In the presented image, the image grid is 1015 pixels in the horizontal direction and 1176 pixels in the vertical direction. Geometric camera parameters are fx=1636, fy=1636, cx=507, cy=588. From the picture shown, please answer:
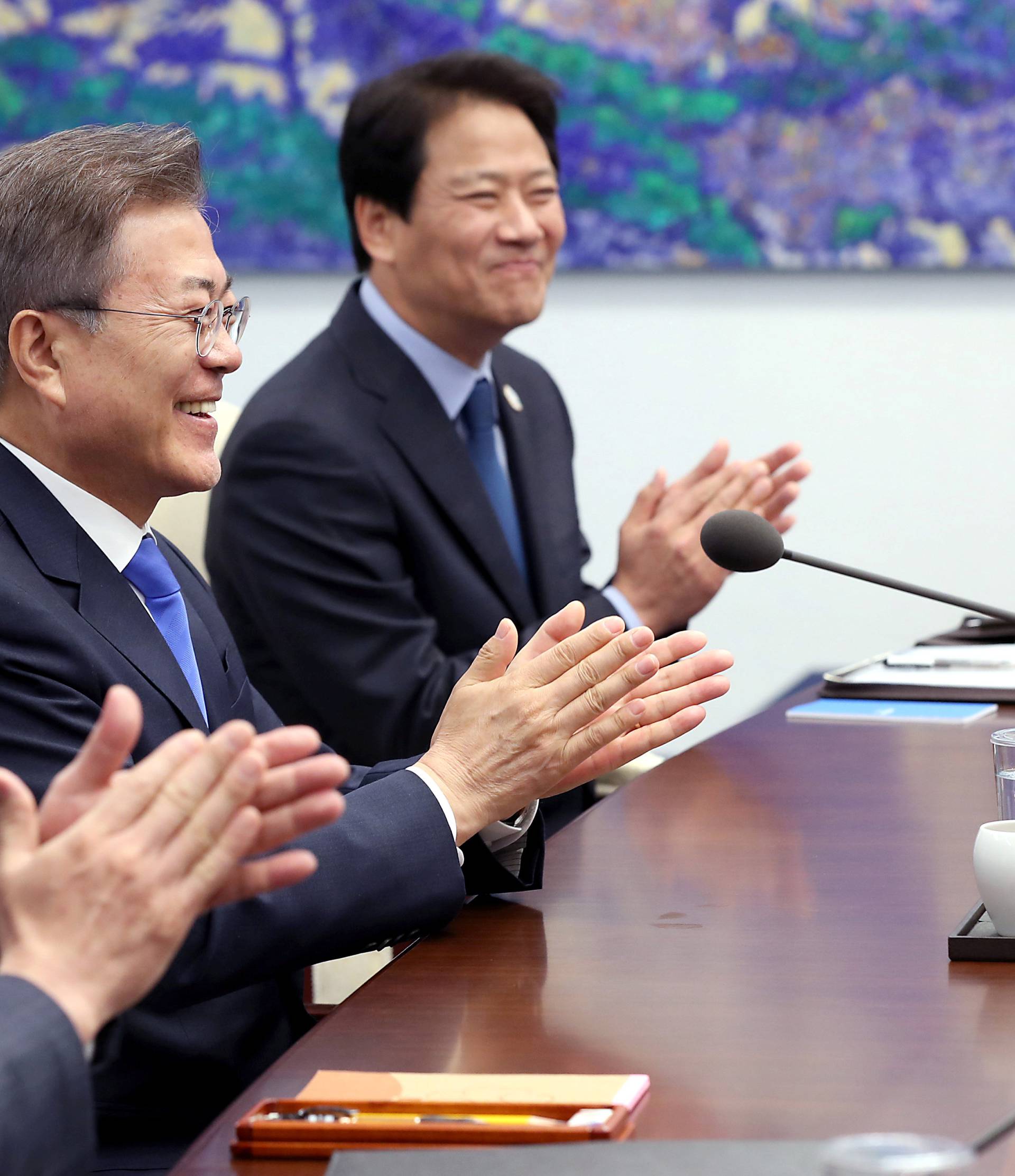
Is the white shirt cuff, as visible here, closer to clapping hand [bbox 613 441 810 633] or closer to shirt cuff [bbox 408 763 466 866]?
shirt cuff [bbox 408 763 466 866]

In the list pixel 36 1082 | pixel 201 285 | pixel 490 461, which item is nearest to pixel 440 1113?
pixel 36 1082

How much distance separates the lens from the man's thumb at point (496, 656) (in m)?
1.31

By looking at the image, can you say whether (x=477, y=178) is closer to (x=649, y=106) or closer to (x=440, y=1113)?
(x=649, y=106)

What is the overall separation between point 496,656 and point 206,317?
Answer: 0.41 meters

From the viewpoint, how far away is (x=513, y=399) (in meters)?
2.58

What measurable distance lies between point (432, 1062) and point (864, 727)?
1026mm

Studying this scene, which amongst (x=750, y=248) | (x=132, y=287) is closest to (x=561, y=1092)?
(x=132, y=287)

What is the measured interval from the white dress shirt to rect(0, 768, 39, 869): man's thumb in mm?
497

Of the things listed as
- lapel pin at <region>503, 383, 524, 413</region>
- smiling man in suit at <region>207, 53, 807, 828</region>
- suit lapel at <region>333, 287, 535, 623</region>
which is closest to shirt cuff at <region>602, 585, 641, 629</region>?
smiling man in suit at <region>207, 53, 807, 828</region>

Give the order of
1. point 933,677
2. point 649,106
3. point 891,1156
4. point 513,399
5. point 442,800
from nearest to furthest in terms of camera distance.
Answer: point 891,1156, point 442,800, point 933,677, point 513,399, point 649,106

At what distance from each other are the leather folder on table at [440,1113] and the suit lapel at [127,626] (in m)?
0.49

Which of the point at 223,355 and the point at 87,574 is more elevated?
the point at 223,355

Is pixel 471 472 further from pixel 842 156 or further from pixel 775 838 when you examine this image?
pixel 842 156

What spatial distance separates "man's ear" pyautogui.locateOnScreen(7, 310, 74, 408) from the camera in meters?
1.36
